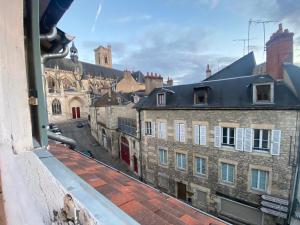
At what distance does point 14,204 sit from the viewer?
114 centimetres

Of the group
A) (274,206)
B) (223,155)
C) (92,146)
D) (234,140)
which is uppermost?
(234,140)

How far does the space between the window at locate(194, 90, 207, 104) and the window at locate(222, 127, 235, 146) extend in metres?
1.60

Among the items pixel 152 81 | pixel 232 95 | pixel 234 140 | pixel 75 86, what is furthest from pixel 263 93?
pixel 75 86

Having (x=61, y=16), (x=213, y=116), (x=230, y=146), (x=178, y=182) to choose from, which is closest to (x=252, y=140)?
(x=230, y=146)

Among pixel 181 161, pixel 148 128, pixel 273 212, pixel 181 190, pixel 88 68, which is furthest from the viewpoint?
pixel 88 68

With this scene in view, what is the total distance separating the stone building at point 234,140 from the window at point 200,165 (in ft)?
0.08

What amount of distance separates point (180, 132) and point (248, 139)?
324 cm

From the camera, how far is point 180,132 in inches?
383

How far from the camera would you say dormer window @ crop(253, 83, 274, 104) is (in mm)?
7082

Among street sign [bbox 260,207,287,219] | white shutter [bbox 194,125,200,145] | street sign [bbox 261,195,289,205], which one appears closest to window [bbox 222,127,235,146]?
white shutter [bbox 194,125,200,145]

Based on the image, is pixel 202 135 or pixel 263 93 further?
pixel 202 135

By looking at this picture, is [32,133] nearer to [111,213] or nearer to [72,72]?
[111,213]

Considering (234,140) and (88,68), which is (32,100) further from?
(88,68)

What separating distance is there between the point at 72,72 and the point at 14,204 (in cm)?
3904
